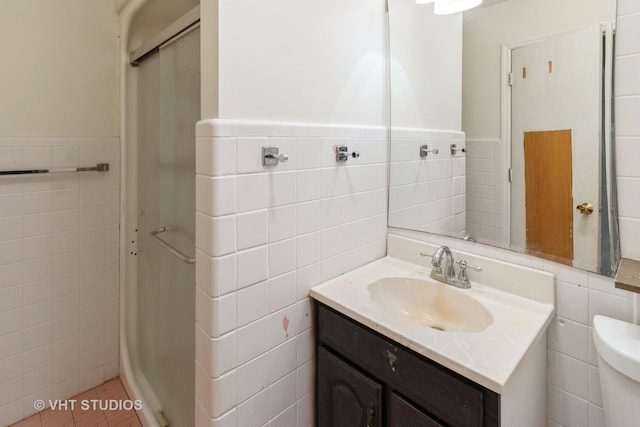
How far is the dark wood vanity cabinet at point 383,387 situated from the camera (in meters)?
0.74

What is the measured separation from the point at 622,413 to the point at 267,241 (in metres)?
0.95

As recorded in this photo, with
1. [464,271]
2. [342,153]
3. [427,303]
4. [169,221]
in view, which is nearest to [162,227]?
[169,221]

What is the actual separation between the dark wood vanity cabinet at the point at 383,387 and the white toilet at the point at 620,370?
0.30 metres

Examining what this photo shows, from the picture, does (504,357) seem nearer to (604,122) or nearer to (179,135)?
(604,122)

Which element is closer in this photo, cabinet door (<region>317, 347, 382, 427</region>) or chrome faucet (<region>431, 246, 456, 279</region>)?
cabinet door (<region>317, 347, 382, 427</region>)

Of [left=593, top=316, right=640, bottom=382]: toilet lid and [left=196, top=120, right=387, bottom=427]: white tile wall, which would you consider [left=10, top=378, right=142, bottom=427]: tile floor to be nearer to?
[left=196, top=120, right=387, bottom=427]: white tile wall

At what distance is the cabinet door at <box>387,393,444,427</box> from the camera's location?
2.64 ft

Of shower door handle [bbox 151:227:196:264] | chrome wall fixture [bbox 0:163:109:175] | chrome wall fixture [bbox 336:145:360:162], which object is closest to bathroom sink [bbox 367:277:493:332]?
chrome wall fixture [bbox 336:145:360:162]

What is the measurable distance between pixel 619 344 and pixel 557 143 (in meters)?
0.58

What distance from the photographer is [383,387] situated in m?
0.92

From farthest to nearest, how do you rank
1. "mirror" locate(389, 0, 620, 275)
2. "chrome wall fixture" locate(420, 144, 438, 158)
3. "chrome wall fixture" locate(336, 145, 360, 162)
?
"chrome wall fixture" locate(420, 144, 438, 158) < "chrome wall fixture" locate(336, 145, 360, 162) < "mirror" locate(389, 0, 620, 275)

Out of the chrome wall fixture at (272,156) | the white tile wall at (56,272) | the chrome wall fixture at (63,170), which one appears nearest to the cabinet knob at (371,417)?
the chrome wall fixture at (272,156)

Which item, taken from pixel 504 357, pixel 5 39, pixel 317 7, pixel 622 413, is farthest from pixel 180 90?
pixel 622 413

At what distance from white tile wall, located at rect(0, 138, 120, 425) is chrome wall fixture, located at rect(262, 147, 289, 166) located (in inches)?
49.7
